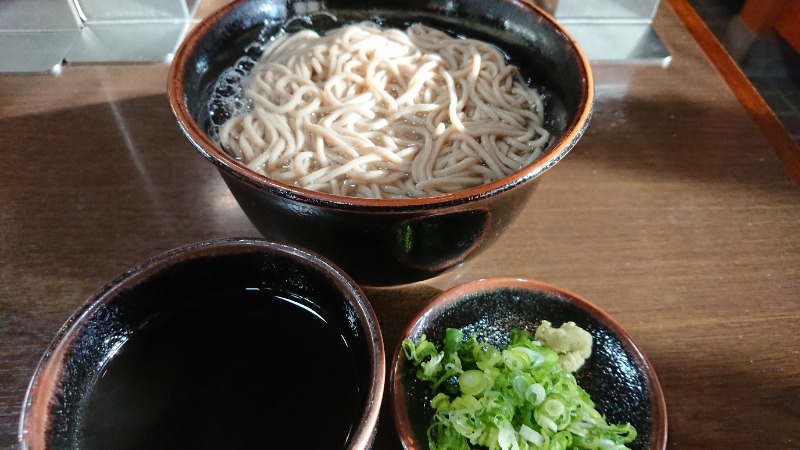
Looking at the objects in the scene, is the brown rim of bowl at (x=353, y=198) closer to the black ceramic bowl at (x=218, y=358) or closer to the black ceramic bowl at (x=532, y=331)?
the black ceramic bowl at (x=218, y=358)

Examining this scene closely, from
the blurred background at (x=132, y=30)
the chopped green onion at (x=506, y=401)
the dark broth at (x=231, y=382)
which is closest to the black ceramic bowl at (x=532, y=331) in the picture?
the chopped green onion at (x=506, y=401)

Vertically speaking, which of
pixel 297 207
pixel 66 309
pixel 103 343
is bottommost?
pixel 66 309

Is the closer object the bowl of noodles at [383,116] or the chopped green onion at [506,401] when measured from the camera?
the chopped green onion at [506,401]

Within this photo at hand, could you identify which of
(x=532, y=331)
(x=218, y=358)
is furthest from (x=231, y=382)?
(x=532, y=331)

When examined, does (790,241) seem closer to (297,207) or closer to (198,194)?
(297,207)

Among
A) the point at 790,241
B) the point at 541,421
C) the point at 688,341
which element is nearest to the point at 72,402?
the point at 541,421

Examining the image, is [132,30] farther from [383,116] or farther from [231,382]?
[231,382]

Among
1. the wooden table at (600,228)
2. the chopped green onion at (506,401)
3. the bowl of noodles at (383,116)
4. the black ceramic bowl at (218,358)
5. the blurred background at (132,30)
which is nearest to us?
the black ceramic bowl at (218,358)
